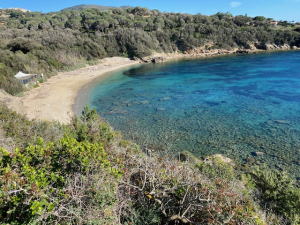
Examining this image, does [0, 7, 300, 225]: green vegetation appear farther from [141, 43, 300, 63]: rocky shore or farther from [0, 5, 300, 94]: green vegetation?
[141, 43, 300, 63]: rocky shore

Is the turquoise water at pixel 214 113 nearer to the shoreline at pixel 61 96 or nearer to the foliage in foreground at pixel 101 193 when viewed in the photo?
the shoreline at pixel 61 96

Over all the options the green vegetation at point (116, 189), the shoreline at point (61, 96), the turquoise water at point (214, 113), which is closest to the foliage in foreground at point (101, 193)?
the green vegetation at point (116, 189)

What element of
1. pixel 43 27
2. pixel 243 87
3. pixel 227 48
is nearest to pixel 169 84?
pixel 243 87

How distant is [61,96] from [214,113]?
19041 millimetres

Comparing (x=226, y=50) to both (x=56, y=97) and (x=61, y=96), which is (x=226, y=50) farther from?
(x=56, y=97)

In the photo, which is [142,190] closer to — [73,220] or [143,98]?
[73,220]

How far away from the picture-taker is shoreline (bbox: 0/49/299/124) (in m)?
17.8

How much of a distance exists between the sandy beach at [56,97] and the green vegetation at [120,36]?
4.83 metres

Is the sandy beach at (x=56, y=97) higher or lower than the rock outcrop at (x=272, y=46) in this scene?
lower

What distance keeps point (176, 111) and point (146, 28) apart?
63.6 metres

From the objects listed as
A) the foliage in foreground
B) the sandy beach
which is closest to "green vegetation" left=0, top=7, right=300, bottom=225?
the foliage in foreground

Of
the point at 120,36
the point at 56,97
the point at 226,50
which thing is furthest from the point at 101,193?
the point at 226,50

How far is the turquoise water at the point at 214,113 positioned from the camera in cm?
1290

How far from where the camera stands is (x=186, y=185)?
4551 mm
